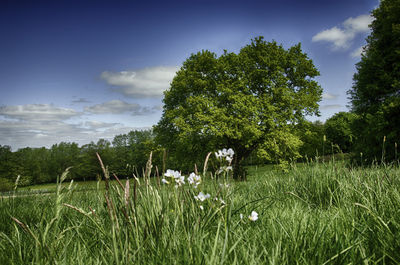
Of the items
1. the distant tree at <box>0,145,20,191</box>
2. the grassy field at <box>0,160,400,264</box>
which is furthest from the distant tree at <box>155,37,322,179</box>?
the distant tree at <box>0,145,20,191</box>

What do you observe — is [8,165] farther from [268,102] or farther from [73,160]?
[268,102]

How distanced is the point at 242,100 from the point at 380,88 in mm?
8422

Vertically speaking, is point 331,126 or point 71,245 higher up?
point 331,126

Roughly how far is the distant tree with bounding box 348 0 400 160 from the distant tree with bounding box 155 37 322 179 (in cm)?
312

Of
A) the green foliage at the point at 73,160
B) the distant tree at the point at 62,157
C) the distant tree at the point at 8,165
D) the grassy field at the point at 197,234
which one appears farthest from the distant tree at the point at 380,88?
the distant tree at the point at 8,165

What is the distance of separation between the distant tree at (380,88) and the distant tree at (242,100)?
3121 mm

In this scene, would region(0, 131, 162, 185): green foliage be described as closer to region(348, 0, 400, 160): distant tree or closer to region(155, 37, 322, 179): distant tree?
region(155, 37, 322, 179): distant tree

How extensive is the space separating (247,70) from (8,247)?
18213 mm

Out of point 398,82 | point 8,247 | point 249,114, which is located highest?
point 398,82

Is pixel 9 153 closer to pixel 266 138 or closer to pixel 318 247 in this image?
pixel 266 138

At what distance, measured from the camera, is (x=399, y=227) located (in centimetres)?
193

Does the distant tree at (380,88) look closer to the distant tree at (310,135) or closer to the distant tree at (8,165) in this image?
the distant tree at (310,135)

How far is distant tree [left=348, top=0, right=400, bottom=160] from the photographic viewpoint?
14109 mm

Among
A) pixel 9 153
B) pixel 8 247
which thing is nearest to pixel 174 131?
pixel 8 247
